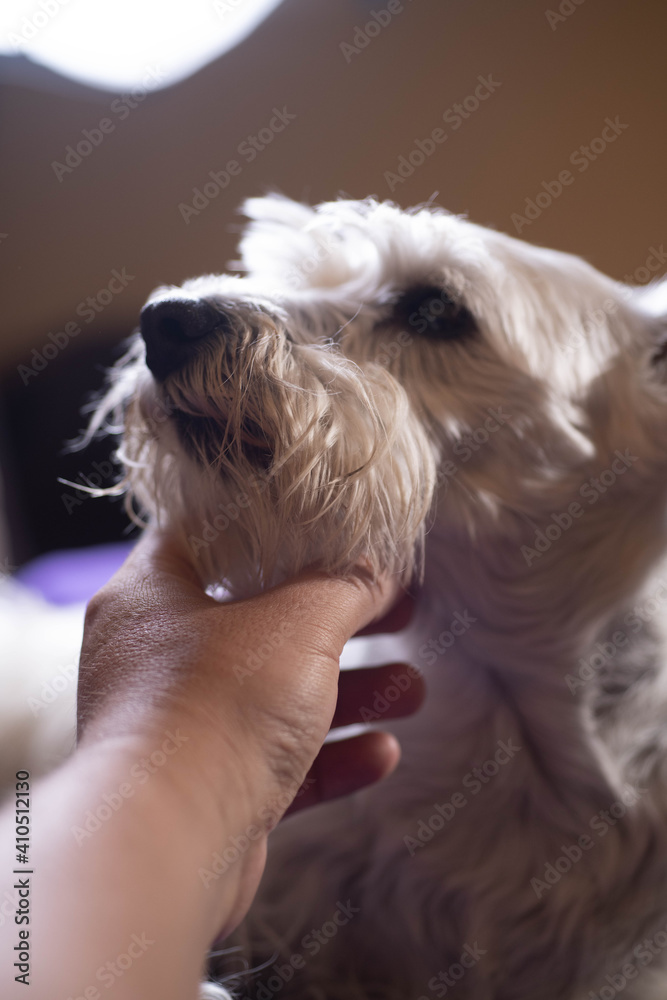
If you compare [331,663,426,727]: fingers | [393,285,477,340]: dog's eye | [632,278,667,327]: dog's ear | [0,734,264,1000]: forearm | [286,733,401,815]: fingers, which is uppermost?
[632,278,667,327]: dog's ear

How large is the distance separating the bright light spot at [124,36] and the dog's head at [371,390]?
0.87m

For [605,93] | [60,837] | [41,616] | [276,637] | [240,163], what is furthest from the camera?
[240,163]

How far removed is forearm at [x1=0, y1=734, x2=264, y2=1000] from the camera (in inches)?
13.8

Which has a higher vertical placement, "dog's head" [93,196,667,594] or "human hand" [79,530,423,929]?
"dog's head" [93,196,667,594]

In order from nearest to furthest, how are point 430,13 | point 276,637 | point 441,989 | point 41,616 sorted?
point 276,637, point 441,989, point 41,616, point 430,13

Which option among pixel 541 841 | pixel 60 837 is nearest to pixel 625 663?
pixel 541 841

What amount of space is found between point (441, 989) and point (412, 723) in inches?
14.1

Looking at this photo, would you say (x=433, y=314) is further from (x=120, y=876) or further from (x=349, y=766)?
(x=120, y=876)

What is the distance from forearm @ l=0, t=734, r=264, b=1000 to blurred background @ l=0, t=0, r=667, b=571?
1107 mm

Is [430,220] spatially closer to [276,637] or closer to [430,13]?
[276,637]

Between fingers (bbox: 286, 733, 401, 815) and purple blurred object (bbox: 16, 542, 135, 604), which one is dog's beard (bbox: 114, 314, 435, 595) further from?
purple blurred object (bbox: 16, 542, 135, 604)

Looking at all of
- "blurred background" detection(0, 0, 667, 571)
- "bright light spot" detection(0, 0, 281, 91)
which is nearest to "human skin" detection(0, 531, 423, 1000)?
"blurred background" detection(0, 0, 667, 571)

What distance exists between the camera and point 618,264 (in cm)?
155

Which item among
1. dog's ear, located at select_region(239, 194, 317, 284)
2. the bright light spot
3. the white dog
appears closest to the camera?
the white dog
